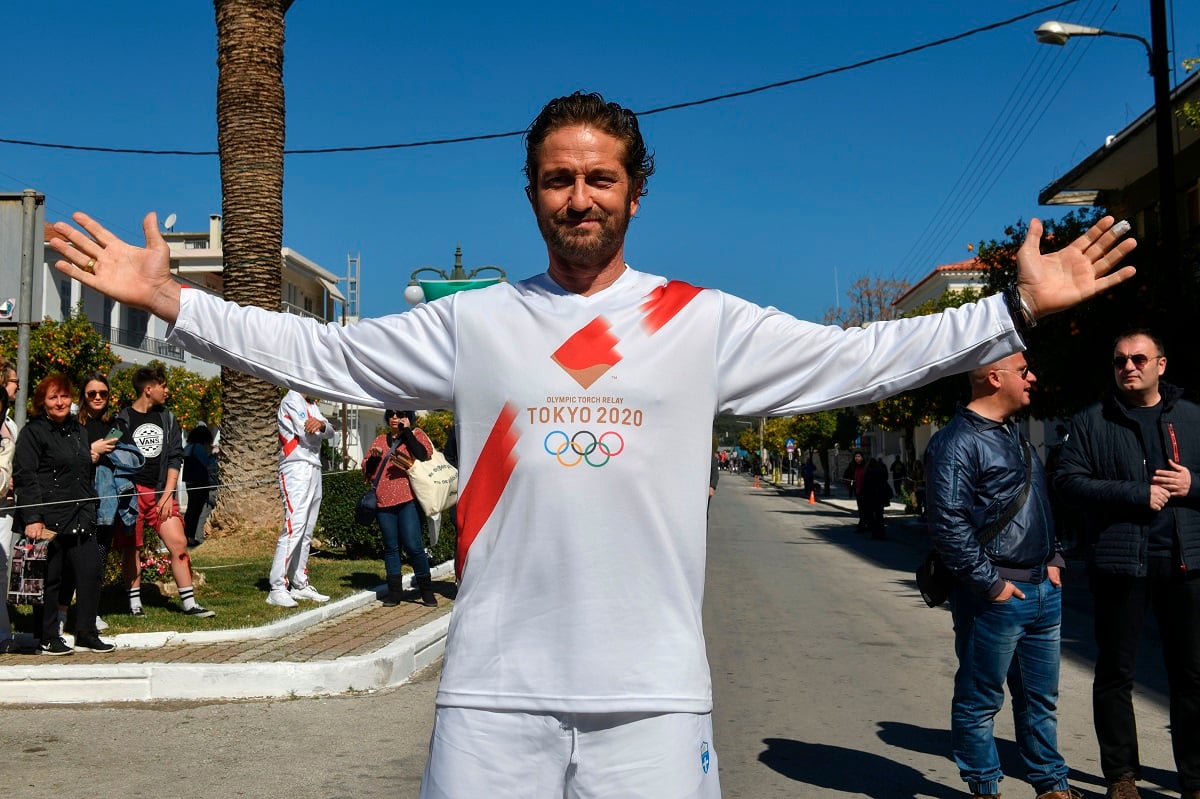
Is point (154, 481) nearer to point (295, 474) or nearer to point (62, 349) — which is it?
point (295, 474)

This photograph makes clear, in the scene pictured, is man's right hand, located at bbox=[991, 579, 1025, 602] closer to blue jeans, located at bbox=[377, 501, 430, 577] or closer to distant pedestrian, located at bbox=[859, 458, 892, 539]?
blue jeans, located at bbox=[377, 501, 430, 577]

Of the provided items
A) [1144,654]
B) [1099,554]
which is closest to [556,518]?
[1099,554]

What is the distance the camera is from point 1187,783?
5.18m

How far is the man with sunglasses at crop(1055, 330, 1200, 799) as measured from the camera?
5180 mm

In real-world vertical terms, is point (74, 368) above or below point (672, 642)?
above

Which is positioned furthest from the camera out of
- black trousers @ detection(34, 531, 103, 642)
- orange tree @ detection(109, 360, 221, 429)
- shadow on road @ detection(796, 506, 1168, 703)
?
orange tree @ detection(109, 360, 221, 429)

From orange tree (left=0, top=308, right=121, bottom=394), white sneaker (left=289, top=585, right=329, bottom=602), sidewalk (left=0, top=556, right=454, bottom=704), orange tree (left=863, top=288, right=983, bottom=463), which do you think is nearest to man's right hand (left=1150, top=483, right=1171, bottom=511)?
sidewalk (left=0, top=556, right=454, bottom=704)

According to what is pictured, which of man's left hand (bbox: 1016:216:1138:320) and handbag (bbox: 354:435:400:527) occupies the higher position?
man's left hand (bbox: 1016:216:1138:320)

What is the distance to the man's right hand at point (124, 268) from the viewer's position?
95.6 inches

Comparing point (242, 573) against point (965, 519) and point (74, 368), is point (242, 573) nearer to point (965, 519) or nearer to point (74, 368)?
point (965, 519)

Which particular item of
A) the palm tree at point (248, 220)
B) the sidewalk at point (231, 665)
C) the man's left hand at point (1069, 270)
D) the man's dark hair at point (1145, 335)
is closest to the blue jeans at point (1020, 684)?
the man's dark hair at point (1145, 335)

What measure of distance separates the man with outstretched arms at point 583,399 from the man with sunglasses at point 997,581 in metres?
2.81

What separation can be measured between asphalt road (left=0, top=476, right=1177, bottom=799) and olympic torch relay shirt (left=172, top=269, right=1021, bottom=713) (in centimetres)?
342

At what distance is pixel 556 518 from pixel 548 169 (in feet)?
2.40
